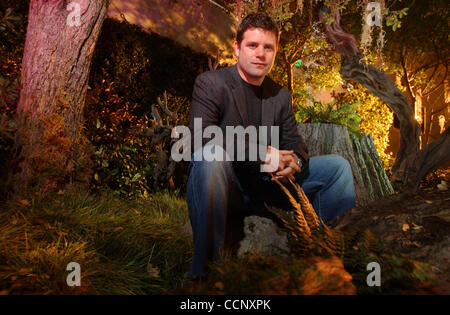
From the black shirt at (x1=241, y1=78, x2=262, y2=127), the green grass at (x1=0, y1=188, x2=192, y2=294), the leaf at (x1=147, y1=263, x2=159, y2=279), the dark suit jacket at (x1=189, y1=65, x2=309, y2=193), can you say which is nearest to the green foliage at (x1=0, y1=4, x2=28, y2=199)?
the green grass at (x1=0, y1=188, x2=192, y2=294)

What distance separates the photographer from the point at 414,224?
2.47 meters

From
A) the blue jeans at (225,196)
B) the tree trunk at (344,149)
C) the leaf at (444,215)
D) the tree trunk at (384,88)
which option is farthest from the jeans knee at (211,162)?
the tree trunk at (384,88)

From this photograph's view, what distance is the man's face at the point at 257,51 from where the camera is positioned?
2840mm

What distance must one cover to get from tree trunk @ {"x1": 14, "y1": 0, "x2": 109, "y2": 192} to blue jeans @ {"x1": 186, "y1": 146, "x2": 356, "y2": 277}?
79.9 inches

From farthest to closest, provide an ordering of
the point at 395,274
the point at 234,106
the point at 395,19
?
the point at 395,19
the point at 234,106
the point at 395,274

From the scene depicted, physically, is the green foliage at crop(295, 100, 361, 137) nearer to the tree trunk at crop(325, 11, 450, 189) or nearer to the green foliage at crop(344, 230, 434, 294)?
the tree trunk at crop(325, 11, 450, 189)

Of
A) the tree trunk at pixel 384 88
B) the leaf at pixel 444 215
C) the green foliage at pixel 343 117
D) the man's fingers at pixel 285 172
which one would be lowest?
the leaf at pixel 444 215

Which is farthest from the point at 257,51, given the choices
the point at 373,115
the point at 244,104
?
the point at 373,115

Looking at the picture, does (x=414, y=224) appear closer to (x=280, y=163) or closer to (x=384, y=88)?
(x=280, y=163)

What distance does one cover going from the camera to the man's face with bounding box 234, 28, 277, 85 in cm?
284

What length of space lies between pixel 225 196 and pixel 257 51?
1304 mm

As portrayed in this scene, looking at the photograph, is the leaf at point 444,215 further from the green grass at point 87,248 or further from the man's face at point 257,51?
the green grass at point 87,248

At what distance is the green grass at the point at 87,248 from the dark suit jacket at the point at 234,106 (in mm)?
1147

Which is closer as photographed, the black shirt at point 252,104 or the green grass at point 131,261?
the green grass at point 131,261
